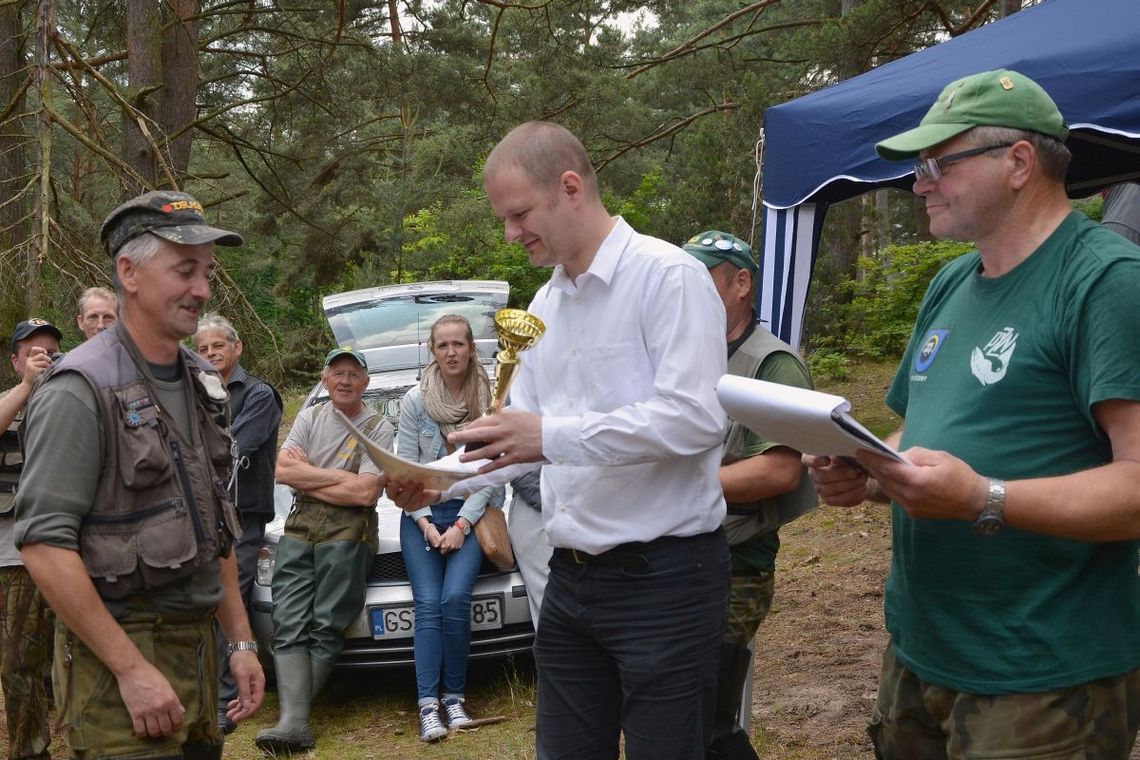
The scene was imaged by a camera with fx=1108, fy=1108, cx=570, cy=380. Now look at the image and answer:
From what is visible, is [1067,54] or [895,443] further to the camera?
[1067,54]

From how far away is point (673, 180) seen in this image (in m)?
27.6

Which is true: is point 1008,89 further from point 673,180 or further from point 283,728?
point 673,180

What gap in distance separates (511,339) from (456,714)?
11.2 ft

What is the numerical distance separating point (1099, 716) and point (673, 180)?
26072mm

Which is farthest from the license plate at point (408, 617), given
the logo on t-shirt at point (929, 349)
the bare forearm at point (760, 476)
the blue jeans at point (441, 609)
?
the logo on t-shirt at point (929, 349)

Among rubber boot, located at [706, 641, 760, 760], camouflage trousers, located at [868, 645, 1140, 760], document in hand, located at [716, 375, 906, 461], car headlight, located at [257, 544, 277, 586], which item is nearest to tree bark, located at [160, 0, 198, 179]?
car headlight, located at [257, 544, 277, 586]

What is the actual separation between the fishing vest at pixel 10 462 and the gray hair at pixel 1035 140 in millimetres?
4270

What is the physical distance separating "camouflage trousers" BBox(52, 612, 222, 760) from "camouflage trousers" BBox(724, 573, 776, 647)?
1.73 m

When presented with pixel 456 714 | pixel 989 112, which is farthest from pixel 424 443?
pixel 989 112

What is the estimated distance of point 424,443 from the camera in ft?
19.3

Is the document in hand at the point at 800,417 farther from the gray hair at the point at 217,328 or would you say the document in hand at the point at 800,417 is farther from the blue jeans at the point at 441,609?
the gray hair at the point at 217,328

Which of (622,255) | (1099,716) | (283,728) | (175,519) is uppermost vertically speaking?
(622,255)

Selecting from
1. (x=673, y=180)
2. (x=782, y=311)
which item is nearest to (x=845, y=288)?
(x=782, y=311)

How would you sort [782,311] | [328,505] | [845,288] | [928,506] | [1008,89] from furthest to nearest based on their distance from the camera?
1. [845,288]
2. [328,505]
3. [782,311]
4. [1008,89]
5. [928,506]
